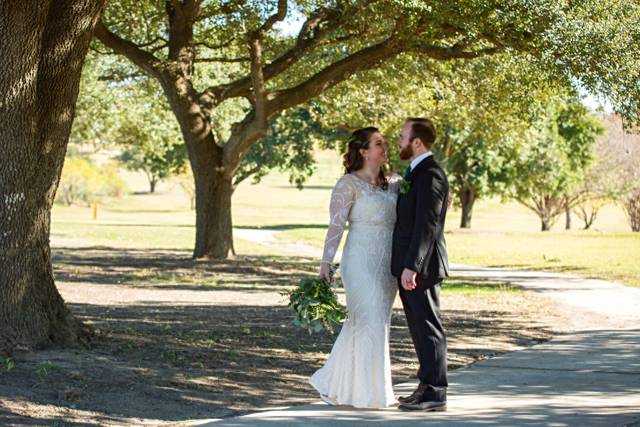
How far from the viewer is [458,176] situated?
5403 centimetres

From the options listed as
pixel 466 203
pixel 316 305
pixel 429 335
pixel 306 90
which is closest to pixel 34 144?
pixel 316 305

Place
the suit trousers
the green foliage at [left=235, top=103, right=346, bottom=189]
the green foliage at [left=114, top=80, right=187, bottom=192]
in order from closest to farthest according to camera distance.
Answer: the suit trousers < the green foliage at [left=114, top=80, right=187, bottom=192] < the green foliage at [left=235, top=103, right=346, bottom=189]

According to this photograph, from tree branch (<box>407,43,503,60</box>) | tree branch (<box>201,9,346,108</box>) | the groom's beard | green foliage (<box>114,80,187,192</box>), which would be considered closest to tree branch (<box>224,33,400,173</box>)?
tree branch (<box>407,43,503,60</box>)

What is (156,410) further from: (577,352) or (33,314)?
(577,352)

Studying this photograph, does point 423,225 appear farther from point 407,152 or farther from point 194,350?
point 194,350

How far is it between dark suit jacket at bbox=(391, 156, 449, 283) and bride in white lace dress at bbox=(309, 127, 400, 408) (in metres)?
0.18

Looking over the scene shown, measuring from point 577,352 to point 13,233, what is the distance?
552 cm

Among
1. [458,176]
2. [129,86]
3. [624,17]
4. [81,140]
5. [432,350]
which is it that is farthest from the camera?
[458,176]

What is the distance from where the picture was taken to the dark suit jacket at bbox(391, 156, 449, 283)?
7.18 metres

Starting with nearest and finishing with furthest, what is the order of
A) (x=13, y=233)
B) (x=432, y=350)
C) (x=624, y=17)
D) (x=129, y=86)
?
(x=432, y=350) → (x=13, y=233) → (x=624, y=17) → (x=129, y=86)

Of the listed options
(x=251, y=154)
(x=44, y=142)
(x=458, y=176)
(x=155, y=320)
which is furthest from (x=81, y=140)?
(x=44, y=142)

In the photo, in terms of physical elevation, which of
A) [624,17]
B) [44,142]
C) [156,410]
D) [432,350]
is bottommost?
[156,410]

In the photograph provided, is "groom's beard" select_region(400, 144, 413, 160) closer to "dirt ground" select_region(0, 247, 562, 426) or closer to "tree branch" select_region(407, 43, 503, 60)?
"dirt ground" select_region(0, 247, 562, 426)

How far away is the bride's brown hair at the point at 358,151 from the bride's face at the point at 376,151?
3 centimetres
